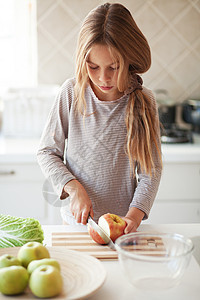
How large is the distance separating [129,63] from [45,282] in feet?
2.23

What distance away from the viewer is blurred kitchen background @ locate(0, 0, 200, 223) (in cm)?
226

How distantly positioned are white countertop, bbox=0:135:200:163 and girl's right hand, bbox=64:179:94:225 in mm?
858

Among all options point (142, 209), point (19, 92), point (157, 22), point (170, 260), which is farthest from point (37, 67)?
point (170, 260)

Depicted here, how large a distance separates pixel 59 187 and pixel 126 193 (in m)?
0.24

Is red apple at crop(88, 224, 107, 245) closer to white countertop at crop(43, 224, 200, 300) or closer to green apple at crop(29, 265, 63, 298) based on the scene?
white countertop at crop(43, 224, 200, 300)

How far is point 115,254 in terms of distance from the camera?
1071mm

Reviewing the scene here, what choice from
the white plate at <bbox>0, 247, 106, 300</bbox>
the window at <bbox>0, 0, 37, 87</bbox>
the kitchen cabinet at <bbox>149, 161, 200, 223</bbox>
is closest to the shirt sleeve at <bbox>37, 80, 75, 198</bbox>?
the white plate at <bbox>0, 247, 106, 300</bbox>

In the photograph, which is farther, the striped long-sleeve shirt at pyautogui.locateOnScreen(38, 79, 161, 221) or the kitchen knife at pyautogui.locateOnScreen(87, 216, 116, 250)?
the striped long-sleeve shirt at pyautogui.locateOnScreen(38, 79, 161, 221)

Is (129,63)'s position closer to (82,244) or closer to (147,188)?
(147,188)

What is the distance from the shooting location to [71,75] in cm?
276

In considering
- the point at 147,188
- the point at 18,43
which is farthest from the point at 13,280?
the point at 18,43

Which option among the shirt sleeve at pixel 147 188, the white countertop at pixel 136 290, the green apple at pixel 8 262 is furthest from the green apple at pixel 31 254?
the shirt sleeve at pixel 147 188

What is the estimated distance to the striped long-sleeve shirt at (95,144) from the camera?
4.56 feet

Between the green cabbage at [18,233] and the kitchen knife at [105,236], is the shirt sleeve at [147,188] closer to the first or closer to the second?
the kitchen knife at [105,236]
